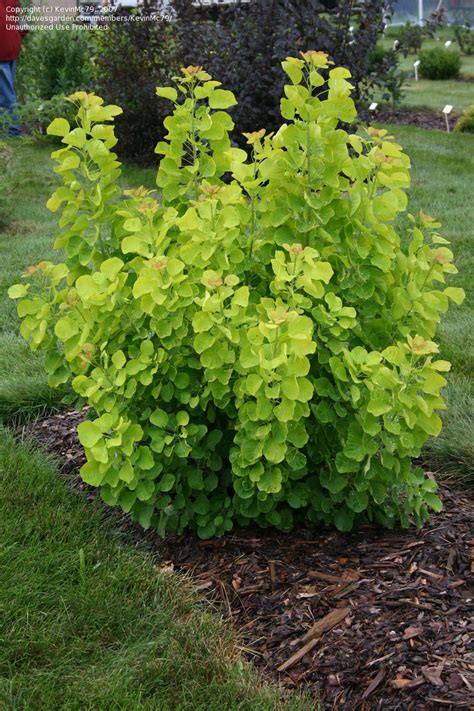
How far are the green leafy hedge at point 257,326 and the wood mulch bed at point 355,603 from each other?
80 mm

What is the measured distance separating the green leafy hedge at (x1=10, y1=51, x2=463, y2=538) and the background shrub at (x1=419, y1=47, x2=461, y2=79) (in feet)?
45.8

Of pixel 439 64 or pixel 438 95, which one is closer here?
pixel 438 95

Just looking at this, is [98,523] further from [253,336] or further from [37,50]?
[37,50]

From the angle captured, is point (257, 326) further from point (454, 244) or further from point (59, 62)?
point (59, 62)

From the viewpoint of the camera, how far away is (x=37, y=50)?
10.5 meters

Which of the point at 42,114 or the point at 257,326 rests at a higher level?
the point at 257,326

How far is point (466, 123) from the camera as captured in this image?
33.9ft

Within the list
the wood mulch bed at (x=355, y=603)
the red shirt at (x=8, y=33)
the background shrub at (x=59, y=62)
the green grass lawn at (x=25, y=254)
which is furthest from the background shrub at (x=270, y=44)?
the wood mulch bed at (x=355, y=603)

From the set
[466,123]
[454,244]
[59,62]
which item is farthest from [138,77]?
[466,123]

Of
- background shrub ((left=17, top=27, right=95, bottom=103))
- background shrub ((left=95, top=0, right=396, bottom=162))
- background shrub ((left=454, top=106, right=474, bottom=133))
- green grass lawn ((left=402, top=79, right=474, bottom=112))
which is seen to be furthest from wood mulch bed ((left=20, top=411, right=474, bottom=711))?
green grass lawn ((left=402, top=79, right=474, bottom=112))

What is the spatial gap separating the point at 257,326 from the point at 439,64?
47.4ft

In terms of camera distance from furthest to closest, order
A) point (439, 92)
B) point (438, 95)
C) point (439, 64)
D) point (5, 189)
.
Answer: point (439, 64)
point (439, 92)
point (438, 95)
point (5, 189)

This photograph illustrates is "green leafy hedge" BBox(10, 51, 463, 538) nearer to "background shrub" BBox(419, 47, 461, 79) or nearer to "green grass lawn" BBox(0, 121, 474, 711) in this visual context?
"green grass lawn" BBox(0, 121, 474, 711)

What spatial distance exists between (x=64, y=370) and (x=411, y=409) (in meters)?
1.08
